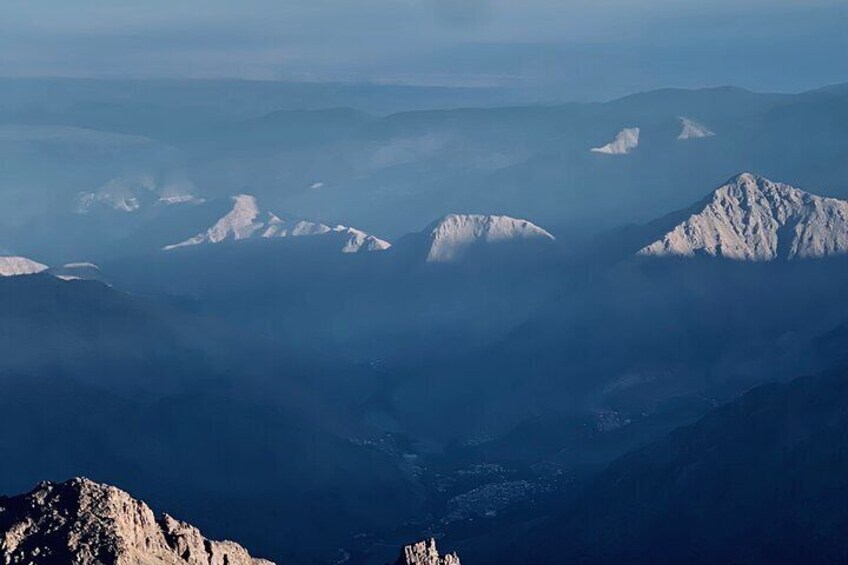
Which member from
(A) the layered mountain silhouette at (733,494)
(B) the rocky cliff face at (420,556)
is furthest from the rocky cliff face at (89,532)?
(A) the layered mountain silhouette at (733,494)

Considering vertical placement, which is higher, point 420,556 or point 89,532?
point 89,532

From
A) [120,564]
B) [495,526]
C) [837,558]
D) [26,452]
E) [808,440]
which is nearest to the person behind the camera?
[120,564]

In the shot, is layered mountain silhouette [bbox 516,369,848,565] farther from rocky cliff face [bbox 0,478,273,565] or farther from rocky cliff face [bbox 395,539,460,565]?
rocky cliff face [bbox 0,478,273,565]

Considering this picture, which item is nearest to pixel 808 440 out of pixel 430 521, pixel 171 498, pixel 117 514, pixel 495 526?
pixel 495 526

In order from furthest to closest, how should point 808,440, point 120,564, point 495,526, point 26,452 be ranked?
point 26,452
point 495,526
point 808,440
point 120,564

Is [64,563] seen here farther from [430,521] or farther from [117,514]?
[430,521]

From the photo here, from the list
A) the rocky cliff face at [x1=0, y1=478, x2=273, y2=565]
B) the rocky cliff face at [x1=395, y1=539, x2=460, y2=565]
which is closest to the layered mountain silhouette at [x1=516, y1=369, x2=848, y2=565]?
the rocky cliff face at [x1=395, y1=539, x2=460, y2=565]

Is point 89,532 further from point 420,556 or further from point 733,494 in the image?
point 733,494

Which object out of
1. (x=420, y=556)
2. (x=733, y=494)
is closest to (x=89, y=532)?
(x=420, y=556)

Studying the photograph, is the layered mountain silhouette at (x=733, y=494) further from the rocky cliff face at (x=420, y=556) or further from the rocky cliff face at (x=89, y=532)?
the rocky cliff face at (x=89, y=532)
